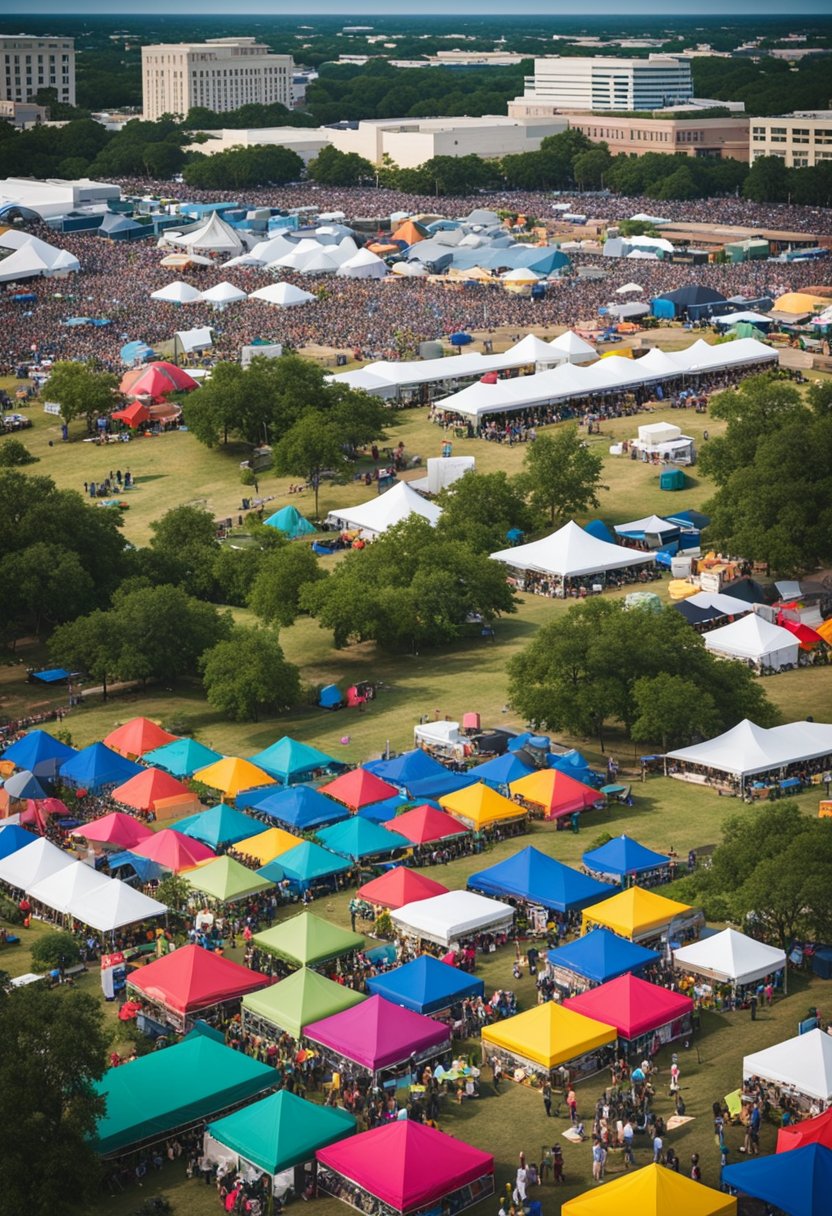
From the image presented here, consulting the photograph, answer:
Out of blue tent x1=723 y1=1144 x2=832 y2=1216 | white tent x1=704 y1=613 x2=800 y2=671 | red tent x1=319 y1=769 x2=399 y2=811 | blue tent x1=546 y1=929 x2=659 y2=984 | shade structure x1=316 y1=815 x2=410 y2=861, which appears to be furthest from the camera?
white tent x1=704 y1=613 x2=800 y2=671

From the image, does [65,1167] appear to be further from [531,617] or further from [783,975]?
[531,617]

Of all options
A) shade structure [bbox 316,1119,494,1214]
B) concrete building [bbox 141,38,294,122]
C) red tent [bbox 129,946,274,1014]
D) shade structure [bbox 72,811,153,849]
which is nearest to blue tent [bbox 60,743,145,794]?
shade structure [bbox 72,811,153,849]

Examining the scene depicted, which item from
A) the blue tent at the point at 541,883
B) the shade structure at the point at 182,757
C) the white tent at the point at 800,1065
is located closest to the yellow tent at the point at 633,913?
the blue tent at the point at 541,883

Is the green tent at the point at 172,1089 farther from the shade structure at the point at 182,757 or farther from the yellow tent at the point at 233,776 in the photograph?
the shade structure at the point at 182,757

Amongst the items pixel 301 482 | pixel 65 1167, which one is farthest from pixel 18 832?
pixel 301 482

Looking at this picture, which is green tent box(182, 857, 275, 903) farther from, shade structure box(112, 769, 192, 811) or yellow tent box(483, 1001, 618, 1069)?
yellow tent box(483, 1001, 618, 1069)

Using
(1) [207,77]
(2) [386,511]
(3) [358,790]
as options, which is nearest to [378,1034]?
(3) [358,790]
